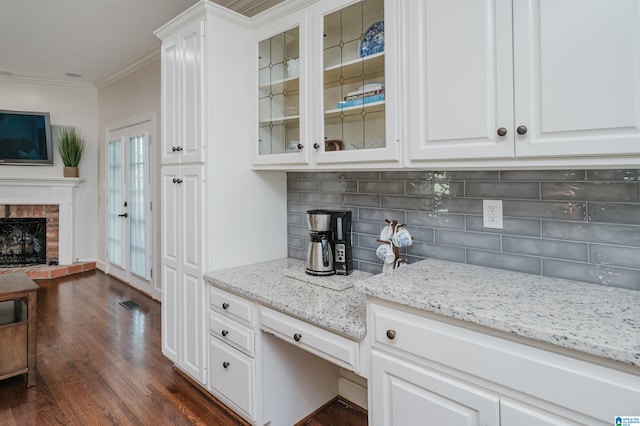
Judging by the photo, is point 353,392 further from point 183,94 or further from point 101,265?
point 101,265

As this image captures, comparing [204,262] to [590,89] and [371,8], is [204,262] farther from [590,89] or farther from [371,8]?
[590,89]

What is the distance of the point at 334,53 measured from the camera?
1908 mm

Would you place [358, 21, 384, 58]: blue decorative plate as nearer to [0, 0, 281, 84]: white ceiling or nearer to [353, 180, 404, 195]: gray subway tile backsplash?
[353, 180, 404, 195]: gray subway tile backsplash

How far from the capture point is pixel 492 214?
1.70 m

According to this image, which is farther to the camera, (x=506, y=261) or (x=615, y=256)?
(x=506, y=261)

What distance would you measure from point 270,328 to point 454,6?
1595mm

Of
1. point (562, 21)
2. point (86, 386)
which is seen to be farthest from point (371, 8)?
point (86, 386)

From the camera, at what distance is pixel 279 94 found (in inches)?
88.1

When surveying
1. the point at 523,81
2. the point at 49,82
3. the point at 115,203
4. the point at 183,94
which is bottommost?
the point at 115,203

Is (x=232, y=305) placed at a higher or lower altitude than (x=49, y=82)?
lower

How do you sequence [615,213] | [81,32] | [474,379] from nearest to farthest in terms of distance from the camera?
1. [474,379]
2. [615,213]
3. [81,32]

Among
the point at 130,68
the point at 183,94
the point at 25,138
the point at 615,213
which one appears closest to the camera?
the point at 615,213

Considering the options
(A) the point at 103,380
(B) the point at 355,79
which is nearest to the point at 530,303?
(B) the point at 355,79

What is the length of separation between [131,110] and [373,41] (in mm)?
4124
